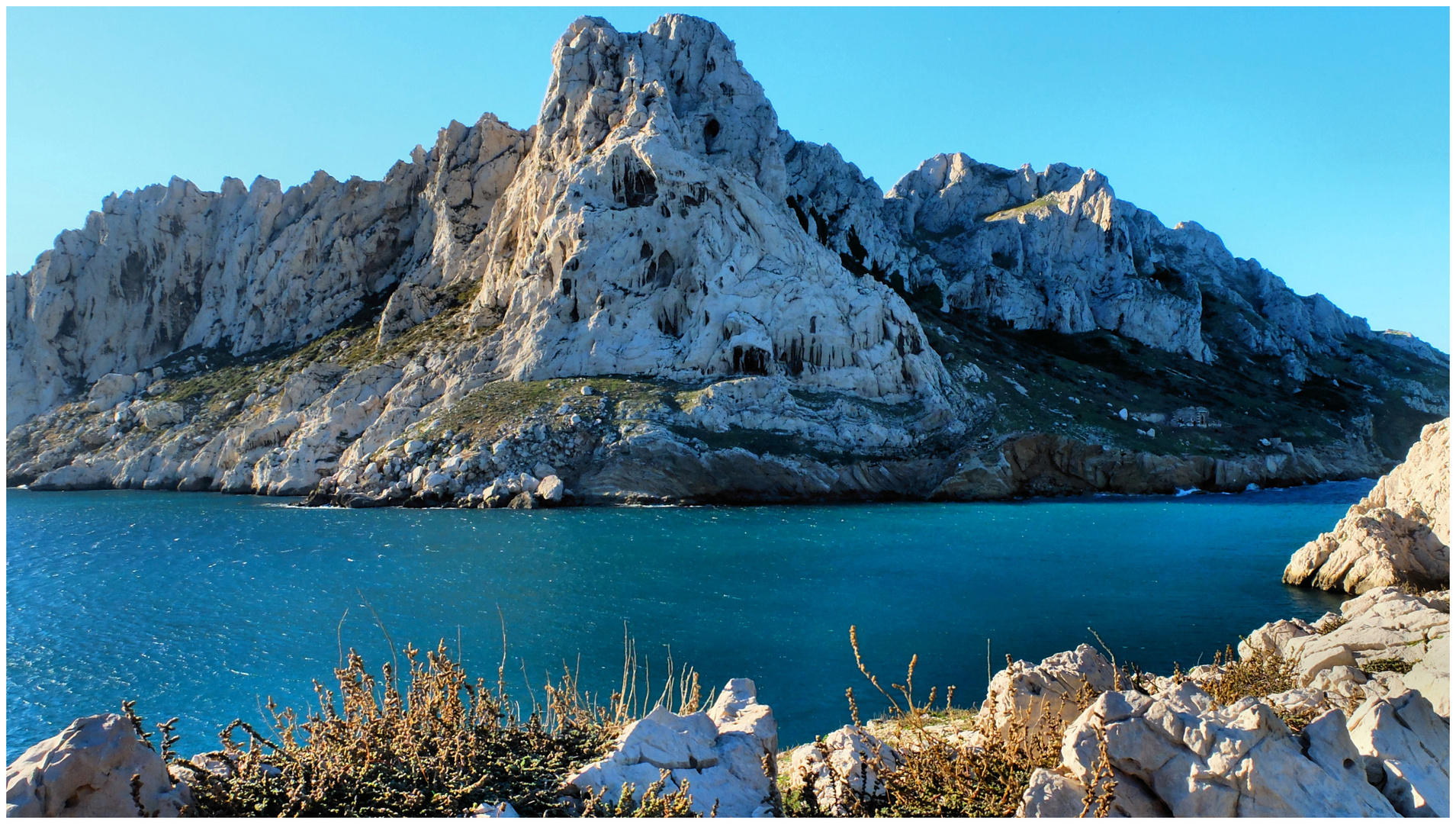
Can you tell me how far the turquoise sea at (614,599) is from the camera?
55.5 feet

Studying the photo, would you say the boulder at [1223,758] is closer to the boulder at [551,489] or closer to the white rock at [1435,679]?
the white rock at [1435,679]

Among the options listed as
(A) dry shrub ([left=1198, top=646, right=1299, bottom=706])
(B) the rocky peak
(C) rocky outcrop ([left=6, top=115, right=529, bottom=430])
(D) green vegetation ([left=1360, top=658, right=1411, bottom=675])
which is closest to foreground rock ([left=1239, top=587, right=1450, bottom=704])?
(D) green vegetation ([left=1360, top=658, right=1411, bottom=675])

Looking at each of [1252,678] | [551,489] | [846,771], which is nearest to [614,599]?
[1252,678]

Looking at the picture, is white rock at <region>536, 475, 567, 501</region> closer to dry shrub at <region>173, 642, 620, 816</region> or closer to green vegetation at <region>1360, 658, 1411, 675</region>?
dry shrub at <region>173, 642, 620, 816</region>

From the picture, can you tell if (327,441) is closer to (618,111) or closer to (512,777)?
(618,111)

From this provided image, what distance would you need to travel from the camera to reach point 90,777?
5.46 m

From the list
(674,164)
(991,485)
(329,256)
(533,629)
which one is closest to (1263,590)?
(533,629)

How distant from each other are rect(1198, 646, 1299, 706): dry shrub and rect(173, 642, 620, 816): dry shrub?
21.3 ft

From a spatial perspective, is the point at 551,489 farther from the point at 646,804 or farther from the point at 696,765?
the point at 646,804

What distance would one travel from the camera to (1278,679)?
1038cm

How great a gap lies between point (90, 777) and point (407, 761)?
2065 millimetres

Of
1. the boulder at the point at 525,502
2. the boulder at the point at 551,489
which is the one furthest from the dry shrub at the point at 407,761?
the boulder at the point at 551,489

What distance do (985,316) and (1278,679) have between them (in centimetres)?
9745

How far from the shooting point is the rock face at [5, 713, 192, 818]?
17.4 ft
